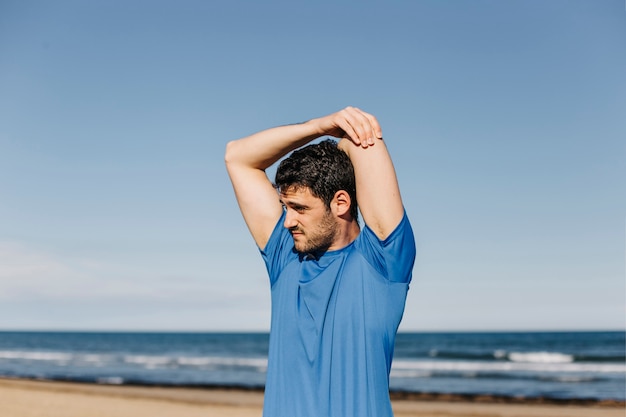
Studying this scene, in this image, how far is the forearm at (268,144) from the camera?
217 cm

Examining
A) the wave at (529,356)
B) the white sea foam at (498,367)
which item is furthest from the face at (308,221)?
the wave at (529,356)

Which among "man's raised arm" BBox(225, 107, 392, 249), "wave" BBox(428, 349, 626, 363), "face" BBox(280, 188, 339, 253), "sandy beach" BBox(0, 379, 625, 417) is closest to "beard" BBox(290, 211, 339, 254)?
"face" BBox(280, 188, 339, 253)

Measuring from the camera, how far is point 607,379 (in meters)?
18.8

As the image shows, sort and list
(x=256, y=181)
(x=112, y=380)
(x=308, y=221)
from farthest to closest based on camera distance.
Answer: (x=112, y=380), (x=256, y=181), (x=308, y=221)

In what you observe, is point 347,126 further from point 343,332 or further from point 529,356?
point 529,356

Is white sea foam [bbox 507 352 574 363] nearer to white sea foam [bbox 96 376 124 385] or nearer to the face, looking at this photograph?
white sea foam [bbox 96 376 124 385]

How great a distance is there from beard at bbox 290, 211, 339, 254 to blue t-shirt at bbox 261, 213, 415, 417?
44mm

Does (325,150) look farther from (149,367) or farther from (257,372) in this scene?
(149,367)

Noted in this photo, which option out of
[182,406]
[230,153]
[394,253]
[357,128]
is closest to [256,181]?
[230,153]

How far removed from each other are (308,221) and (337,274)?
0.18 metres

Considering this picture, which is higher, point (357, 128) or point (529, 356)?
point (357, 128)

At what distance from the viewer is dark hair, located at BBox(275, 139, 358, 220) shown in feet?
6.82

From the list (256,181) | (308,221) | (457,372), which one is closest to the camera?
(308,221)

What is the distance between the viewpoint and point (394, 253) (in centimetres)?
195
